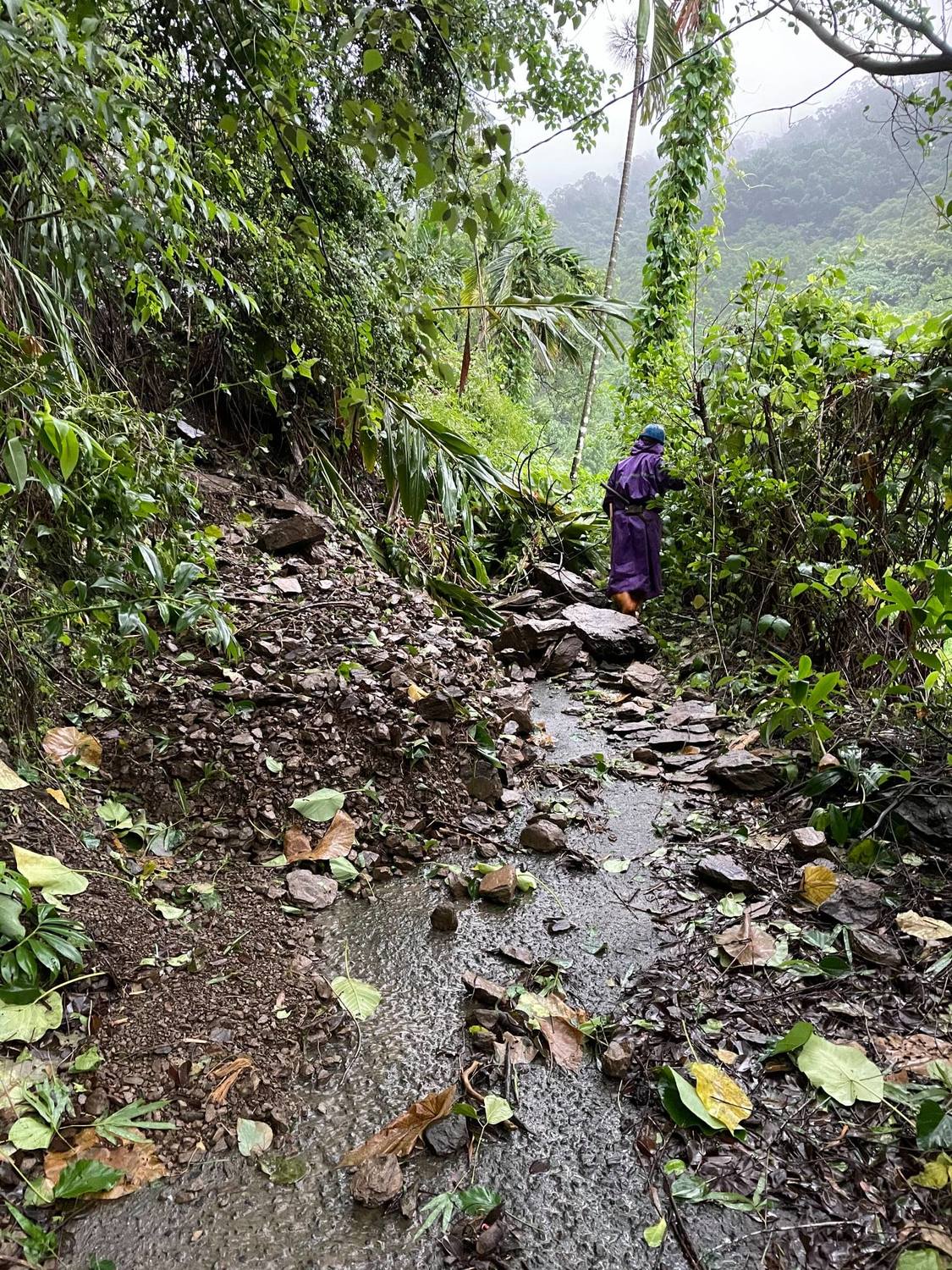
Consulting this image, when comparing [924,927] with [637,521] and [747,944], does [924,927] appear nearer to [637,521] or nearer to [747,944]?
[747,944]

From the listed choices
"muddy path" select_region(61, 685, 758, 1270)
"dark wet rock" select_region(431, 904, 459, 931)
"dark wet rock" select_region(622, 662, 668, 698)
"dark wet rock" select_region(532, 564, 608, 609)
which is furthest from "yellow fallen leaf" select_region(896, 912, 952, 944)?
"dark wet rock" select_region(532, 564, 608, 609)

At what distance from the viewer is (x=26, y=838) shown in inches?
71.6

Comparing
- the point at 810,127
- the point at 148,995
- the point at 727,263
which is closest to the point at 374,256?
the point at 148,995

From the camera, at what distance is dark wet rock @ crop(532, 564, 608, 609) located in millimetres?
5395

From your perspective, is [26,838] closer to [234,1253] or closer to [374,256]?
[234,1253]

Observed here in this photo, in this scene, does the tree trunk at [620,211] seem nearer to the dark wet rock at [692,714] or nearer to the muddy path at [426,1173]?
the dark wet rock at [692,714]

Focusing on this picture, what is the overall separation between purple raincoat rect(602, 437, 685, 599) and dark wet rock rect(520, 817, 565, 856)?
2.97 metres

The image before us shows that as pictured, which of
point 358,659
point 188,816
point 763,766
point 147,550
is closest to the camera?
point 147,550

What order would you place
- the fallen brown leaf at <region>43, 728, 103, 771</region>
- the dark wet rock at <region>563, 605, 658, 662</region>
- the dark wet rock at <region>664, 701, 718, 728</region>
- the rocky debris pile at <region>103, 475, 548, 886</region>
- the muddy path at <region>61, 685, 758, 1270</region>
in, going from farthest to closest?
the dark wet rock at <region>563, 605, 658, 662</region>
the dark wet rock at <region>664, 701, 718, 728</region>
the rocky debris pile at <region>103, 475, 548, 886</region>
the fallen brown leaf at <region>43, 728, 103, 771</region>
the muddy path at <region>61, 685, 758, 1270</region>

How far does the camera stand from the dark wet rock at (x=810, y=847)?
2.15m

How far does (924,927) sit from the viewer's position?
1758mm

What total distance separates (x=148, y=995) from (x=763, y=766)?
215 cm

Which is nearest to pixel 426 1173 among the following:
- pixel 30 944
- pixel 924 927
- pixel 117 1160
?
pixel 117 1160

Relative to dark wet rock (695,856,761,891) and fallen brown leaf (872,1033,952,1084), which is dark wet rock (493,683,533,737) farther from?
fallen brown leaf (872,1033,952,1084)
